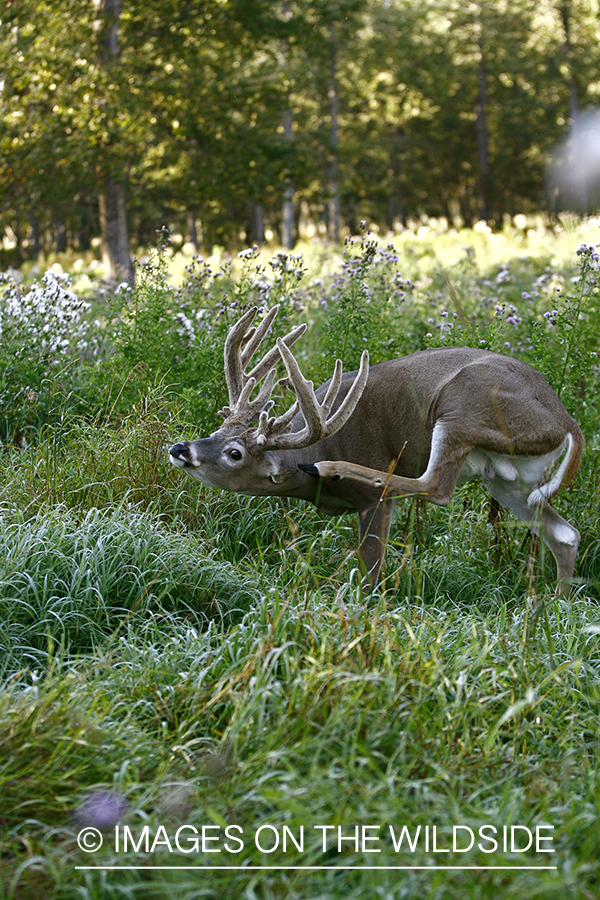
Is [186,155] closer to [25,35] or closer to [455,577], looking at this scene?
[25,35]

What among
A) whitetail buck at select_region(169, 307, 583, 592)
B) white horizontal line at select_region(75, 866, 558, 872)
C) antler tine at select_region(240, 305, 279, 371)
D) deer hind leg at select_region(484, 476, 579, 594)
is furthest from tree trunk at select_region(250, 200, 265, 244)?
white horizontal line at select_region(75, 866, 558, 872)

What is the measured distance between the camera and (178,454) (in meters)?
4.07

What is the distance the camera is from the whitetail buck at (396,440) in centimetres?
418

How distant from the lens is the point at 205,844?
7.45 ft

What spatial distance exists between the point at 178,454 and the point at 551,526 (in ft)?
6.64

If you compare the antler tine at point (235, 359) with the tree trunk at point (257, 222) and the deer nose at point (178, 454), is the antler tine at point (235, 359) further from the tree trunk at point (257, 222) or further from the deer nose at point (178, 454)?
the tree trunk at point (257, 222)

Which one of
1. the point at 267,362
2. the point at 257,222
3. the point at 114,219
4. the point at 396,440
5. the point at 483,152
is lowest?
the point at 396,440

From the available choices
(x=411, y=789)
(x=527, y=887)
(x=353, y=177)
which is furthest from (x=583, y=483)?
(x=353, y=177)

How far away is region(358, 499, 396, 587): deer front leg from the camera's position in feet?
14.5

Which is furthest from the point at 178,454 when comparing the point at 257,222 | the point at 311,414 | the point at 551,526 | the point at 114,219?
the point at 257,222

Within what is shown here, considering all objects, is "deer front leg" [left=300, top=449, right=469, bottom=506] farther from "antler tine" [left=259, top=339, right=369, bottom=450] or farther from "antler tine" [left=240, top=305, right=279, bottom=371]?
"antler tine" [left=240, top=305, right=279, bottom=371]

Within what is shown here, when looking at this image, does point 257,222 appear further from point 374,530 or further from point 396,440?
point 374,530

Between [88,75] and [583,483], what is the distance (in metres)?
10.7

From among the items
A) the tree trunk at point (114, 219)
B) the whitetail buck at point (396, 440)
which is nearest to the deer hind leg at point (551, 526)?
the whitetail buck at point (396, 440)
